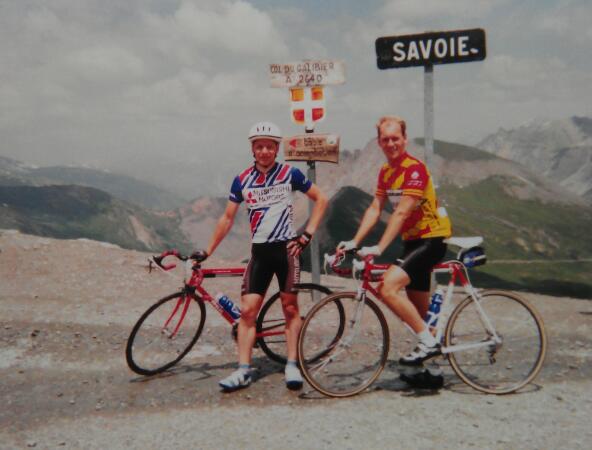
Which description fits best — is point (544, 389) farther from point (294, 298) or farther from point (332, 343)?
point (294, 298)

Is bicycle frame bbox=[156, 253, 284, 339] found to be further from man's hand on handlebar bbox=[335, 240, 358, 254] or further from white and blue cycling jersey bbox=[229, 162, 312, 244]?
man's hand on handlebar bbox=[335, 240, 358, 254]

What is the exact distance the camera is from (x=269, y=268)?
5848 millimetres

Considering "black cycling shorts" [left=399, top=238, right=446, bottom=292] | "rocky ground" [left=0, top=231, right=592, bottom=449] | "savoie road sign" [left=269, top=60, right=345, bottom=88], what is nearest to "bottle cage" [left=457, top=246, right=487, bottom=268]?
"black cycling shorts" [left=399, top=238, right=446, bottom=292]

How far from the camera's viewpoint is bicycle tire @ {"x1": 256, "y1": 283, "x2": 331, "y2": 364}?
6.26 metres

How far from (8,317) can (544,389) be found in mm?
9198

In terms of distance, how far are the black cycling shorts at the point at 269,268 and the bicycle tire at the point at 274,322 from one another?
0.33m

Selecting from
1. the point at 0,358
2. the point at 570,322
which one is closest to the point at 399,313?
the point at 570,322

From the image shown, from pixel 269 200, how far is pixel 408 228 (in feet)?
5.45

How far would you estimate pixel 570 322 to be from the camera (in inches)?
342

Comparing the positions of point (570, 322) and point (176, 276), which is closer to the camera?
point (570, 322)

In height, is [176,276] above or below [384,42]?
below

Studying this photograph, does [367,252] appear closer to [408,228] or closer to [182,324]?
[408,228]

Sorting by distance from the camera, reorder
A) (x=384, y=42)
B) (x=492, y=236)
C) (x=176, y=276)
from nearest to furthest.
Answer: (x=384, y=42) < (x=176, y=276) < (x=492, y=236)

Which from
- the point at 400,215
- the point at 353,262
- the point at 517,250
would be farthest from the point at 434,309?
the point at 517,250
